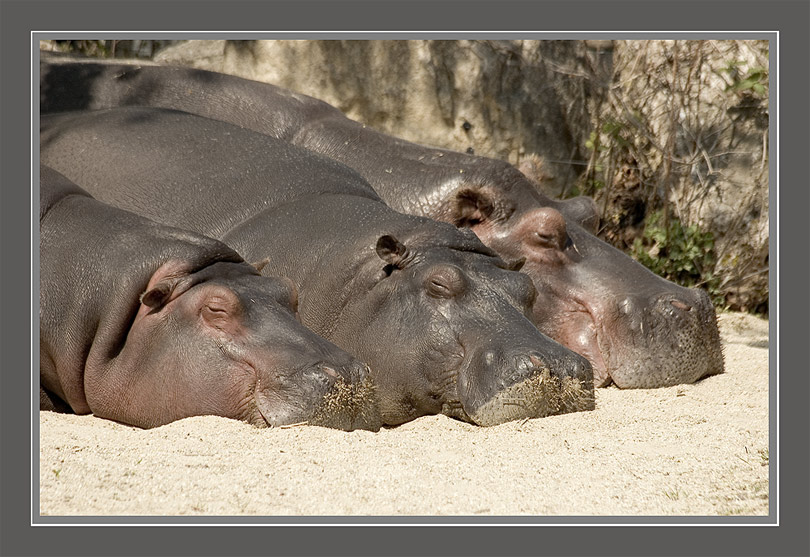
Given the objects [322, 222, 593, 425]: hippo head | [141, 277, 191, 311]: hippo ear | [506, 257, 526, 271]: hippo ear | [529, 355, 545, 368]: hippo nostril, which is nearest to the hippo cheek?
[506, 257, 526, 271]: hippo ear

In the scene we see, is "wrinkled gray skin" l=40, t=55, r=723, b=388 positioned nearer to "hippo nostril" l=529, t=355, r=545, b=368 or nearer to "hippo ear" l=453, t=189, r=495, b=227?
"hippo ear" l=453, t=189, r=495, b=227

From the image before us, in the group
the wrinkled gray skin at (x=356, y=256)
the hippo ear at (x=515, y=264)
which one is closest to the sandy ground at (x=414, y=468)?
the wrinkled gray skin at (x=356, y=256)

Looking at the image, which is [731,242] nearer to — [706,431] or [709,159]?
[709,159]

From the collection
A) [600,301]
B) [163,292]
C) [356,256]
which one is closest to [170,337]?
[163,292]

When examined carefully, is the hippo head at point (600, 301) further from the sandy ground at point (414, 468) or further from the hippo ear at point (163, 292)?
the hippo ear at point (163, 292)

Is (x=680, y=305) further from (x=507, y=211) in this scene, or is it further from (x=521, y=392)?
Answer: (x=521, y=392)

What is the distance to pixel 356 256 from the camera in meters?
6.03

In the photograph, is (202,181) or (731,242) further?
(731,242)

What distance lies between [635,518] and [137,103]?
5.65m

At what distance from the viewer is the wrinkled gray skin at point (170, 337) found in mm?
5008

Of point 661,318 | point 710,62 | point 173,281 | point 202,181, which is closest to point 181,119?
point 202,181

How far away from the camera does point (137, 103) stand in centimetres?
833

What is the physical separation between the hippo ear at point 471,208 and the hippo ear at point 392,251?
1.44m

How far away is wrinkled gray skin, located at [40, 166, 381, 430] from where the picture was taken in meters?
5.01
